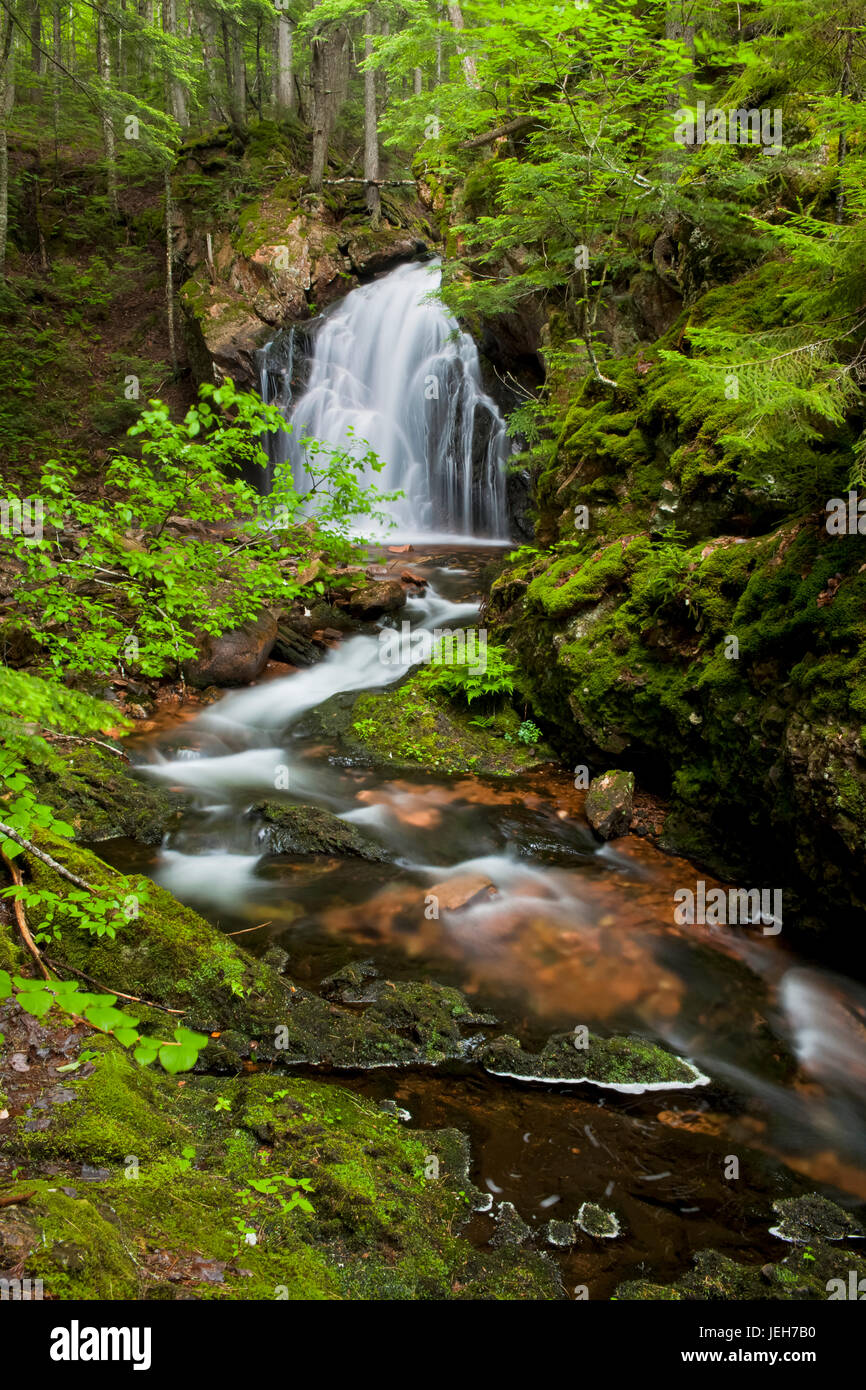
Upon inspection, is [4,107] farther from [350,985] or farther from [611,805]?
[350,985]

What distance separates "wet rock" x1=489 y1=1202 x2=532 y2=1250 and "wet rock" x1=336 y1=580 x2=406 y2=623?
32.2 feet

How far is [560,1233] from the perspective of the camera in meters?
3.22

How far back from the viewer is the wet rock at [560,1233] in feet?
10.4

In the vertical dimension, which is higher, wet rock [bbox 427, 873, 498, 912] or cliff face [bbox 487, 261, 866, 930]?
cliff face [bbox 487, 261, 866, 930]

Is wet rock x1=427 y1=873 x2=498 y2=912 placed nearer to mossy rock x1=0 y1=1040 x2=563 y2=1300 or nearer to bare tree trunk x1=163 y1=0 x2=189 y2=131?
mossy rock x1=0 y1=1040 x2=563 y2=1300

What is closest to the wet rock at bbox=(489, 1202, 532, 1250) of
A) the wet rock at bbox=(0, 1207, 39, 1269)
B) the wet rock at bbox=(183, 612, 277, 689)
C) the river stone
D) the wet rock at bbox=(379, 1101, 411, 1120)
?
the wet rock at bbox=(379, 1101, 411, 1120)

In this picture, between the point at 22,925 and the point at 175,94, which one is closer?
the point at 22,925

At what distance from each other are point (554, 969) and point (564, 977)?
104 millimetres

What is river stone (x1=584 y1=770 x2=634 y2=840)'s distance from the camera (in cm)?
684

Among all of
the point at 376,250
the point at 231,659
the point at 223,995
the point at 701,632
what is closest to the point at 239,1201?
the point at 223,995

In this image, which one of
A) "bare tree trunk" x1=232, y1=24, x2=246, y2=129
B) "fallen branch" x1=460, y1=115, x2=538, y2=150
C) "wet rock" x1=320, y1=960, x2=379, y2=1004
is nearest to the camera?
"wet rock" x1=320, y1=960, x2=379, y2=1004

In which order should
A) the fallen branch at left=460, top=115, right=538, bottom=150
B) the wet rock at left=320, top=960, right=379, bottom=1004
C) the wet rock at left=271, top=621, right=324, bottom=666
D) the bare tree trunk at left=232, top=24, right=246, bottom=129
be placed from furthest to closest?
the bare tree trunk at left=232, top=24, right=246, bottom=129 < the wet rock at left=271, top=621, right=324, bottom=666 < the fallen branch at left=460, top=115, right=538, bottom=150 < the wet rock at left=320, top=960, right=379, bottom=1004
